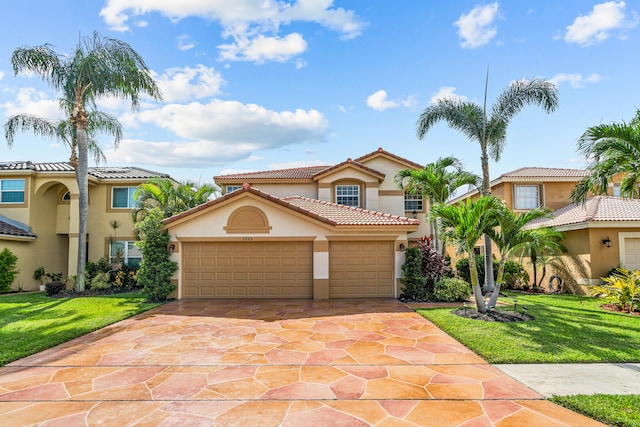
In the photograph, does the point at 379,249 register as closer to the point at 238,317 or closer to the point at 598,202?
the point at 238,317

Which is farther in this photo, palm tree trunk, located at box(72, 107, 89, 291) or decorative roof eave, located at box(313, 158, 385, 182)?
decorative roof eave, located at box(313, 158, 385, 182)

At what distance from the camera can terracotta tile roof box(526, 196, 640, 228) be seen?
14.3 m

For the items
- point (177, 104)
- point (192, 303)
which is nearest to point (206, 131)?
point (177, 104)

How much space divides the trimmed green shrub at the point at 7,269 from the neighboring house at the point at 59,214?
805mm

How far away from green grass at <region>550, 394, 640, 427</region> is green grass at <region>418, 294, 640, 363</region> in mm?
1511

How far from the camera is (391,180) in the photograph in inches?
815

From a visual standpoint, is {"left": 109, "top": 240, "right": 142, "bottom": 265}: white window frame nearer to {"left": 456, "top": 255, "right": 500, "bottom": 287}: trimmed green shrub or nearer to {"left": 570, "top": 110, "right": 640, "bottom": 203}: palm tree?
{"left": 456, "top": 255, "right": 500, "bottom": 287}: trimmed green shrub

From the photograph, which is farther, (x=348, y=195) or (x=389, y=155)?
(x=389, y=155)

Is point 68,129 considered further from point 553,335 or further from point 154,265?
point 553,335

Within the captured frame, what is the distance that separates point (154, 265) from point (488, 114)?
52.7ft

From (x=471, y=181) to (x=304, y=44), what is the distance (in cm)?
1014

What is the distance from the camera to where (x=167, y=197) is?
16047mm

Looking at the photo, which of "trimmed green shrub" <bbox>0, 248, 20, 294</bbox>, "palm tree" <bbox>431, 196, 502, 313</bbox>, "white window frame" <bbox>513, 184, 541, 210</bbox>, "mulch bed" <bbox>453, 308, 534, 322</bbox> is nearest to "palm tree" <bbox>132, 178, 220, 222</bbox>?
"trimmed green shrub" <bbox>0, 248, 20, 294</bbox>

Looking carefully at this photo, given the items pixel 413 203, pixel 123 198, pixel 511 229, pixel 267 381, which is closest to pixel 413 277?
pixel 511 229
